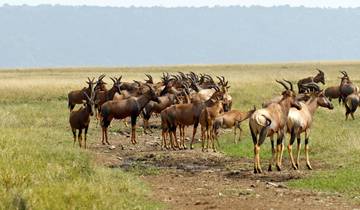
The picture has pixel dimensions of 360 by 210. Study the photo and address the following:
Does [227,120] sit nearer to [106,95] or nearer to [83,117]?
[83,117]

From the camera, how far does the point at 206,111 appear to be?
855 inches

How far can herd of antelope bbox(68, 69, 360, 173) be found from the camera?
1698cm

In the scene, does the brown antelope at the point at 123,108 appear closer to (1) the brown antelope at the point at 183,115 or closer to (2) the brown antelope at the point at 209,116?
(1) the brown antelope at the point at 183,115

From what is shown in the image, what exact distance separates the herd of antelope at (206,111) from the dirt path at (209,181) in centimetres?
76

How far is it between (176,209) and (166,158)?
23.0 ft

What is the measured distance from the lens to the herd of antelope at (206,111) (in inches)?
669

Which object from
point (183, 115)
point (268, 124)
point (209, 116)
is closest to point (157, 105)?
point (183, 115)

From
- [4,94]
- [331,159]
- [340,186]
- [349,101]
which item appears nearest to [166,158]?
[331,159]

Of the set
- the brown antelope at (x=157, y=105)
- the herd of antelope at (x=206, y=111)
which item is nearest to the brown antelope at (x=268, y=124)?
the herd of antelope at (x=206, y=111)

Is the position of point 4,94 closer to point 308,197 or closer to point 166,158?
point 166,158

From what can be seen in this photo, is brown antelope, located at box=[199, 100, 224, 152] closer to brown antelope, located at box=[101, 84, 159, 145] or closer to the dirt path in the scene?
the dirt path

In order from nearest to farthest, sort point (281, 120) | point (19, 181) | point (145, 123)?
point (19, 181), point (281, 120), point (145, 123)

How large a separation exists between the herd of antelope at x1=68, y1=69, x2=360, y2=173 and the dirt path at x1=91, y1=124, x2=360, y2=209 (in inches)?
29.8

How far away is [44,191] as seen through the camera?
39.7 feet
